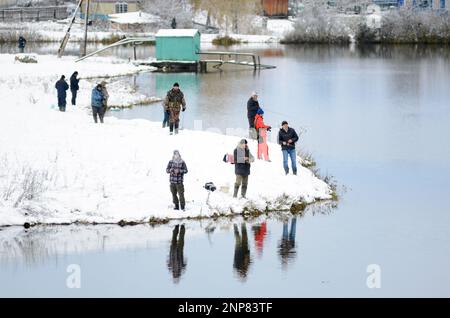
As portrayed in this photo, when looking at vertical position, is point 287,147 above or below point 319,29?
below

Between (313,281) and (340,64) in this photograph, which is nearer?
(313,281)

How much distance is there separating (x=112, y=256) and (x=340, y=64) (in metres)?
52.7

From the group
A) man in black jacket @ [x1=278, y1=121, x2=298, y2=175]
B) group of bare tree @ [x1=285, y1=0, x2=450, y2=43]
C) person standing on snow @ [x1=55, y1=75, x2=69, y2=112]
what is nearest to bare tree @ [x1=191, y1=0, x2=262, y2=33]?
group of bare tree @ [x1=285, y1=0, x2=450, y2=43]

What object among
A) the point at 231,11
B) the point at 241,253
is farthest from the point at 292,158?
the point at 231,11

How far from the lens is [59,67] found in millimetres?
55406

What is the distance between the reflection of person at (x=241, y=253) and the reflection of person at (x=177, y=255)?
1.03 m

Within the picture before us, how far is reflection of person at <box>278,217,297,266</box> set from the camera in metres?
19.2

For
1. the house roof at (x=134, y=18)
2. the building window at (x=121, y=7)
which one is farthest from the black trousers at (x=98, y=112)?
the building window at (x=121, y=7)

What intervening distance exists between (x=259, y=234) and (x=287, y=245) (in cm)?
100

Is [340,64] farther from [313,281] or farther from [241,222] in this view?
[313,281]

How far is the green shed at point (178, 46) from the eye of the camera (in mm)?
64375

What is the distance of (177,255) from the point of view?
19312mm

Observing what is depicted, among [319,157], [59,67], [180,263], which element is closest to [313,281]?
[180,263]

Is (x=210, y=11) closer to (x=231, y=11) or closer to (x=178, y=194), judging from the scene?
(x=231, y=11)
